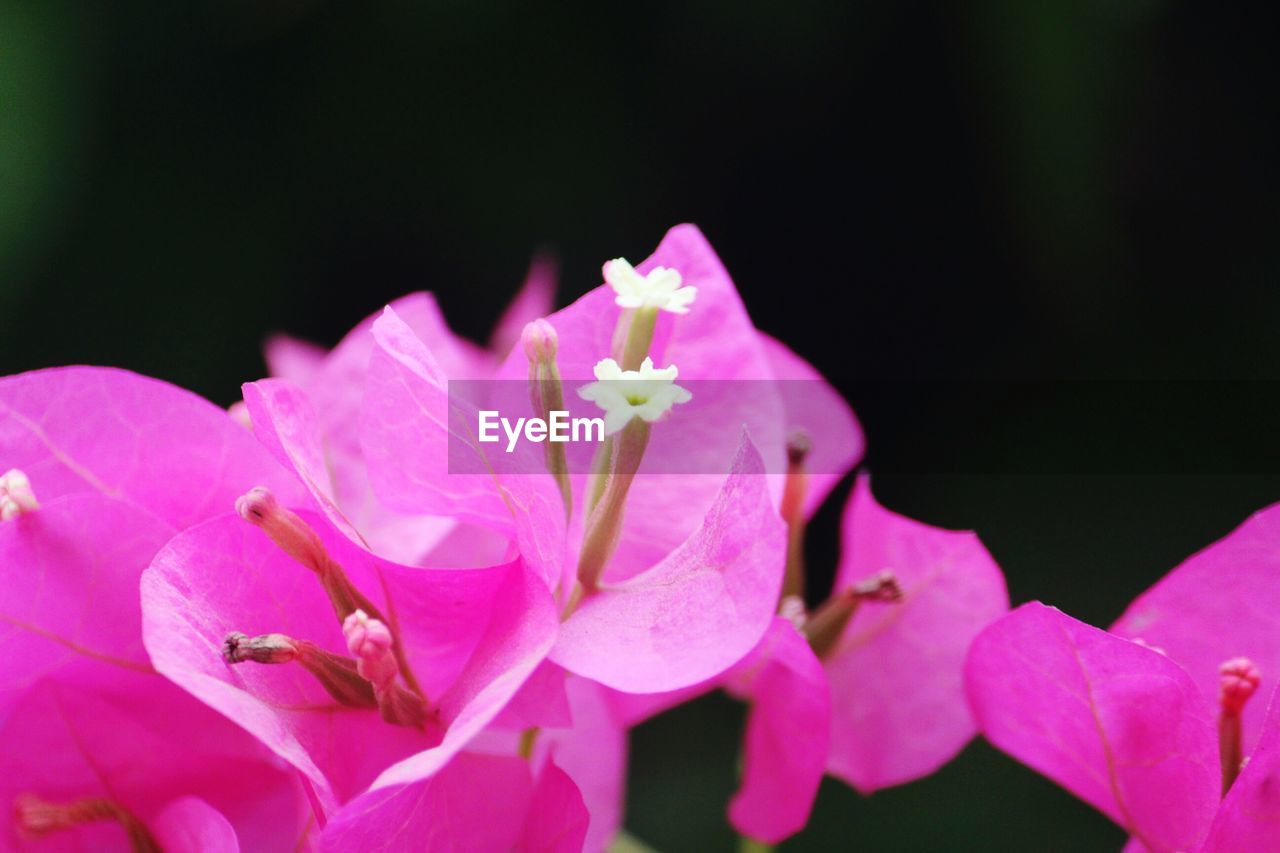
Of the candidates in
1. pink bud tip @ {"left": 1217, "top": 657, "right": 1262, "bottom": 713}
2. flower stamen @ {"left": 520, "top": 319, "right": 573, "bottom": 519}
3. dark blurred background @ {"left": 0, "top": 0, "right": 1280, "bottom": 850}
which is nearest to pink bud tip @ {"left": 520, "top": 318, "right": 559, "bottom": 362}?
flower stamen @ {"left": 520, "top": 319, "right": 573, "bottom": 519}

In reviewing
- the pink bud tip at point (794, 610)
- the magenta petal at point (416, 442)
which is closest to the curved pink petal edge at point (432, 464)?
the magenta petal at point (416, 442)

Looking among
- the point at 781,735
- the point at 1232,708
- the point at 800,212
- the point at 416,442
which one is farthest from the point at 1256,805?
the point at 800,212

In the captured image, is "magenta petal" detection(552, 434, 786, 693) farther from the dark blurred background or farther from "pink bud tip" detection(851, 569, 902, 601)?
the dark blurred background

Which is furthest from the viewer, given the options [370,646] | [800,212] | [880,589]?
[800,212]

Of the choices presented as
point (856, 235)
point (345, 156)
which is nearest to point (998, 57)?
point (856, 235)

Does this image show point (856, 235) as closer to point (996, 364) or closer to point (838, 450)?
point (996, 364)

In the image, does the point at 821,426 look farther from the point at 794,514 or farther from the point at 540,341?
the point at 540,341
